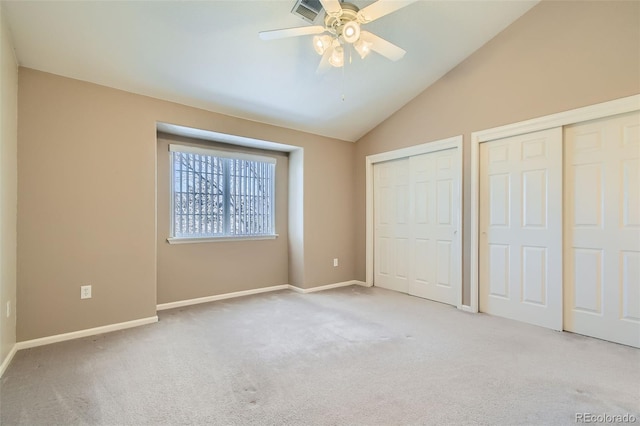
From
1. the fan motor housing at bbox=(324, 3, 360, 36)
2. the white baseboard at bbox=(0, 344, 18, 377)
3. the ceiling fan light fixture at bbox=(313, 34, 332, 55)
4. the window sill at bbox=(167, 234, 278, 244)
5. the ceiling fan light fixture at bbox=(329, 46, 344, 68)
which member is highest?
the fan motor housing at bbox=(324, 3, 360, 36)

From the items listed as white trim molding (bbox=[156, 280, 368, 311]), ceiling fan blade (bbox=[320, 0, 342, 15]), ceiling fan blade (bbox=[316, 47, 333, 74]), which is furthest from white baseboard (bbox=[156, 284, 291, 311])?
ceiling fan blade (bbox=[320, 0, 342, 15])

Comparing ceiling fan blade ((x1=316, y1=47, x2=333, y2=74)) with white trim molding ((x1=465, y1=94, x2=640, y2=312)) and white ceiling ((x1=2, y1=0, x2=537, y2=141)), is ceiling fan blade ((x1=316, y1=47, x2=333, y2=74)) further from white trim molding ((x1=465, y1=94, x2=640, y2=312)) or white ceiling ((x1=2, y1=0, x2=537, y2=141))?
white trim molding ((x1=465, y1=94, x2=640, y2=312))

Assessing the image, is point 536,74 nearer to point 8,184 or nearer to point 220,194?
point 220,194

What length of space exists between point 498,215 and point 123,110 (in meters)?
4.01

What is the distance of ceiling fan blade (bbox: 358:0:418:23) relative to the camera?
1901 mm

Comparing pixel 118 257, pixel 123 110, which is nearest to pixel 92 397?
pixel 118 257

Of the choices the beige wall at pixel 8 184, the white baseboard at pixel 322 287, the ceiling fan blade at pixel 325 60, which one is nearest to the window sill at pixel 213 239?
the white baseboard at pixel 322 287

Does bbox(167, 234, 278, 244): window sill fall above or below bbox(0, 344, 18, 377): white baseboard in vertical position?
above

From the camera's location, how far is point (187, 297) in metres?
3.86

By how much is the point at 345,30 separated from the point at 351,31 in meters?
0.04

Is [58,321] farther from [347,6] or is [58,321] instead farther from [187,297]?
[347,6]

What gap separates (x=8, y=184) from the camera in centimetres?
235

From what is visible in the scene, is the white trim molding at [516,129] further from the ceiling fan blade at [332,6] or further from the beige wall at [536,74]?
the ceiling fan blade at [332,6]

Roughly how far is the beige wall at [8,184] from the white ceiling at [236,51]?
0.79 feet
